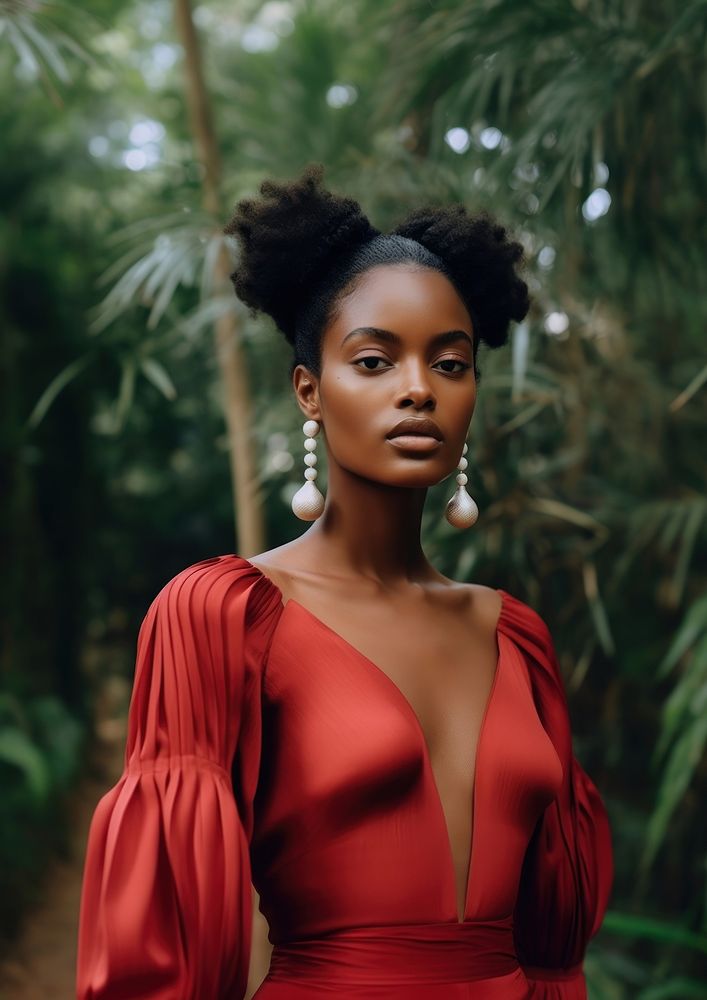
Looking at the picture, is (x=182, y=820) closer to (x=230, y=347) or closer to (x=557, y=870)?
(x=557, y=870)

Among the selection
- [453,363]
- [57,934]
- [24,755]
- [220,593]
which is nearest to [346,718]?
[220,593]

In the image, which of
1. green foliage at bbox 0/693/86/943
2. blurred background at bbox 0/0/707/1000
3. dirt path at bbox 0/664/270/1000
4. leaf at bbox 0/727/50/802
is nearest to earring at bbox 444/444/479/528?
blurred background at bbox 0/0/707/1000

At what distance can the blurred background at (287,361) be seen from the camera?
2.51 m

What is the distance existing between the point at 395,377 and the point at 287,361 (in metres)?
1.75

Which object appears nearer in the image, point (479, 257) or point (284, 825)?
point (284, 825)

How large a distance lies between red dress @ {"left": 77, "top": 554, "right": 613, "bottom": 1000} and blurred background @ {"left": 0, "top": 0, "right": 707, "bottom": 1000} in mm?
819

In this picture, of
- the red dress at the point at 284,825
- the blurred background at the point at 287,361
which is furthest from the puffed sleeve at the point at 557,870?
the blurred background at the point at 287,361

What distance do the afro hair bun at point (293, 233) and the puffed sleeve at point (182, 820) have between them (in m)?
0.40

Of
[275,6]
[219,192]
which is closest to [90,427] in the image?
[275,6]

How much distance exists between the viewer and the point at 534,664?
1543 millimetres

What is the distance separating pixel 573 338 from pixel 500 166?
0.75 meters

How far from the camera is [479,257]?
1427 millimetres

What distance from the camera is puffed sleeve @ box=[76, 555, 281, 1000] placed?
42.9 inches

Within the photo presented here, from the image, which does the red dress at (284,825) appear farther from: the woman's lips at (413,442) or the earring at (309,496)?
the woman's lips at (413,442)
